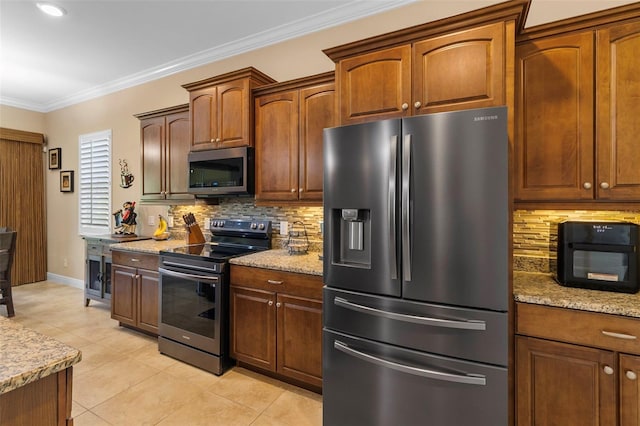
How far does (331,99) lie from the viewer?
2498mm

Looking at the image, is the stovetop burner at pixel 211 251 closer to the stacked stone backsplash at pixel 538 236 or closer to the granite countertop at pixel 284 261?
the granite countertop at pixel 284 261

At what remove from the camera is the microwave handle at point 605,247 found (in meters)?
1.62

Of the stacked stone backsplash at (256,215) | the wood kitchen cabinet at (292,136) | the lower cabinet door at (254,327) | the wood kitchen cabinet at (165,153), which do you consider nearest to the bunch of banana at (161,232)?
the stacked stone backsplash at (256,215)

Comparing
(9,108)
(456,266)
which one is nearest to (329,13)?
(456,266)

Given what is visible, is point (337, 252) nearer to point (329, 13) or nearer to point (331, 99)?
point (331, 99)

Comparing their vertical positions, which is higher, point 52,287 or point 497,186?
point 497,186

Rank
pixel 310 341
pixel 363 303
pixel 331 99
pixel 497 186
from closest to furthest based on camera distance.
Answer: pixel 497 186, pixel 363 303, pixel 310 341, pixel 331 99

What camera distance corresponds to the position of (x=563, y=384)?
154cm

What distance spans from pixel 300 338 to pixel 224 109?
209cm

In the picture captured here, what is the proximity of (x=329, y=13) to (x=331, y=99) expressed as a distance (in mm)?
949

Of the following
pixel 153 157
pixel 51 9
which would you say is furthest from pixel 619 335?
pixel 51 9

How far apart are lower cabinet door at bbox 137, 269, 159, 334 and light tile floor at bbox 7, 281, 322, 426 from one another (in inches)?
7.6

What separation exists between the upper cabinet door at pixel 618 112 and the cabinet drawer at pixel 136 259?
344 cm

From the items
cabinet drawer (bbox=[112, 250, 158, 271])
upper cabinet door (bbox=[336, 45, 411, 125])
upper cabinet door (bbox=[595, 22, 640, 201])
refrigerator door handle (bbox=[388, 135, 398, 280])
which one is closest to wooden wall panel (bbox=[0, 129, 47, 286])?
cabinet drawer (bbox=[112, 250, 158, 271])
